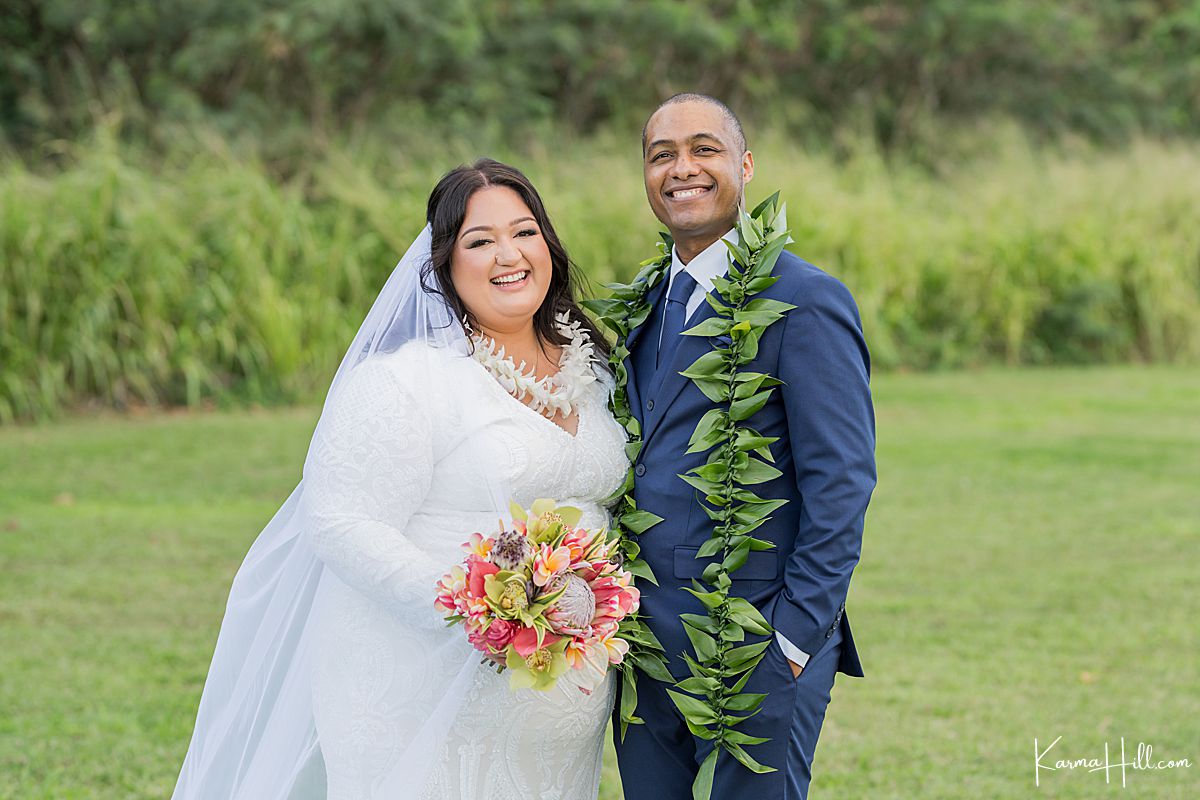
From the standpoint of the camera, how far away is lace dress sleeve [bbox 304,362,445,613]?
309cm

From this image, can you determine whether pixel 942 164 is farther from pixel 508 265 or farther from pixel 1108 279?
pixel 508 265

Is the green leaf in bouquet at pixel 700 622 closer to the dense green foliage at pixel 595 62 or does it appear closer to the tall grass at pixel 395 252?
the tall grass at pixel 395 252

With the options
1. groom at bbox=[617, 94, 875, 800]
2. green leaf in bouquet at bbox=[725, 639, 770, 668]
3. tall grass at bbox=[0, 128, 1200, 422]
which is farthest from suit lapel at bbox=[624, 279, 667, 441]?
tall grass at bbox=[0, 128, 1200, 422]

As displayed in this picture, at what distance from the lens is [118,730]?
17.8 feet

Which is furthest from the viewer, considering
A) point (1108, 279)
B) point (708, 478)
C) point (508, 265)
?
point (1108, 279)

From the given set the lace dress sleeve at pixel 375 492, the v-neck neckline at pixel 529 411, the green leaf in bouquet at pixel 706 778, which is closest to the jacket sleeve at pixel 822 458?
the green leaf in bouquet at pixel 706 778

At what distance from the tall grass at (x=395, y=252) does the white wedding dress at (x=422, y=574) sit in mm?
8520

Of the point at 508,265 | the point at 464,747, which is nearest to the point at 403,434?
the point at 508,265

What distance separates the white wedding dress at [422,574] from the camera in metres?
3.13

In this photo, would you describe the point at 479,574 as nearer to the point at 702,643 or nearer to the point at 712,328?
the point at 702,643

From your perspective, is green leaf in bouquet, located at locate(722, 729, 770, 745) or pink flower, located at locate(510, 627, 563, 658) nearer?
pink flower, located at locate(510, 627, 563, 658)

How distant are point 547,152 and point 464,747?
1486 centimetres

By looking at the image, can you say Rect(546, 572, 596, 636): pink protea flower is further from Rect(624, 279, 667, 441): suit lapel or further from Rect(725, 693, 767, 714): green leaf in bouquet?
Rect(624, 279, 667, 441): suit lapel

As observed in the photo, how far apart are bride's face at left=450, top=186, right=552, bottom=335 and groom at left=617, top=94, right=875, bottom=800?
1.14 ft
